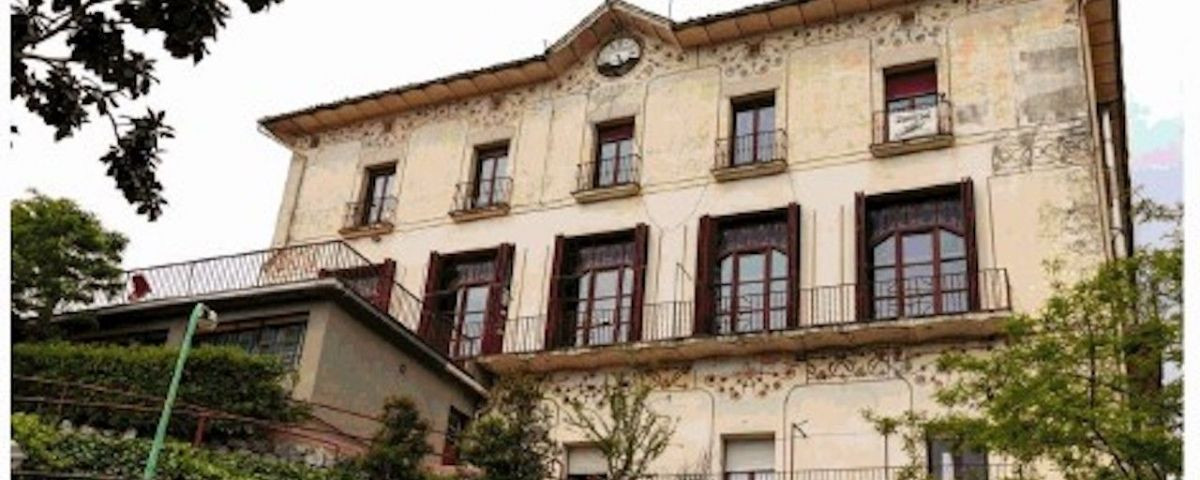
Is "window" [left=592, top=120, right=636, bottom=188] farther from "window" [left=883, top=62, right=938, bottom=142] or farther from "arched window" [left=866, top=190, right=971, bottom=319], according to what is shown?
"arched window" [left=866, top=190, right=971, bottom=319]

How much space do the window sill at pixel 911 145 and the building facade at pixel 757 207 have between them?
0.06 meters

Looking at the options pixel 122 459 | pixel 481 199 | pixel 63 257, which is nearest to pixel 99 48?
pixel 122 459

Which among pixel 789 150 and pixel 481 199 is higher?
pixel 789 150

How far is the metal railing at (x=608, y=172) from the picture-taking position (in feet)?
73.7

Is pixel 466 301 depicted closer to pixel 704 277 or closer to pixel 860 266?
pixel 704 277

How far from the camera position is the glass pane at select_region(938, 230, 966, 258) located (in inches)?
736

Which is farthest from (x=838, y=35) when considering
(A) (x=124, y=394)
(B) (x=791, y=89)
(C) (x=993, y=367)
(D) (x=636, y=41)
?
(A) (x=124, y=394)

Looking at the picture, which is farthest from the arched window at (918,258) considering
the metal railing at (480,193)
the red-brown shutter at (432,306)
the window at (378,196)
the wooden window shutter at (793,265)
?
the window at (378,196)

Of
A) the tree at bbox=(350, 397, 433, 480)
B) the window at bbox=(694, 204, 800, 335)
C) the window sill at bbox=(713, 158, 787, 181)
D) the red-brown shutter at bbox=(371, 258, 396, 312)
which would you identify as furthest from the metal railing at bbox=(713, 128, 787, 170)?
the tree at bbox=(350, 397, 433, 480)

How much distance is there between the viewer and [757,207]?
2064 cm

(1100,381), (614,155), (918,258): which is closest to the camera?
(1100,381)

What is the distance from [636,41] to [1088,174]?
9.60 m

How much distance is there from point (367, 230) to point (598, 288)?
5702 millimetres

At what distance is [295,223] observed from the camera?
25562 mm
